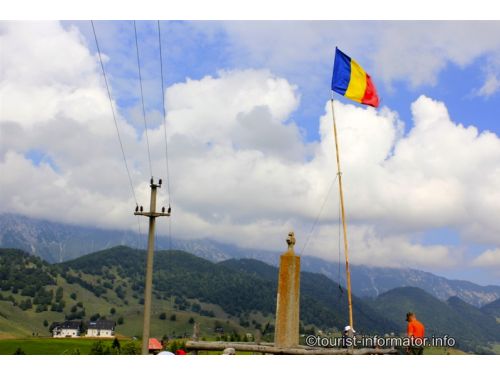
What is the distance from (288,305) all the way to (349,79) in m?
11.0

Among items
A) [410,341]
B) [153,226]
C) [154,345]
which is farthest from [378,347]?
[154,345]

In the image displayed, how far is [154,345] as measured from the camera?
203 feet

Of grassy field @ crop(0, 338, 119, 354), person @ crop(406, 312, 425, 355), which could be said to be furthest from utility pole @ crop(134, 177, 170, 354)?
grassy field @ crop(0, 338, 119, 354)

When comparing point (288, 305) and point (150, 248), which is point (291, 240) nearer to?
point (288, 305)

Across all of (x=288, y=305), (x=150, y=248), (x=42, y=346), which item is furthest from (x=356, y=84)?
(x=42, y=346)

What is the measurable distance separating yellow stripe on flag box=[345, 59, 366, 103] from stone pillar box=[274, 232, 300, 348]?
843 centimetres

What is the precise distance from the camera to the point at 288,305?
21.3 m

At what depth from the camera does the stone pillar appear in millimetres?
21219

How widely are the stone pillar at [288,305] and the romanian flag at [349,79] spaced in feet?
28.0

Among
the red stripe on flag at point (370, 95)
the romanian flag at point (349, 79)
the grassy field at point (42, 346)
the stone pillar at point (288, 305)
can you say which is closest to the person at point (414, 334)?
the stone pillar at point (288, 305)

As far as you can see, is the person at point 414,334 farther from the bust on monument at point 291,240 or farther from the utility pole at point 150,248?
the utility pole at point 150,248
